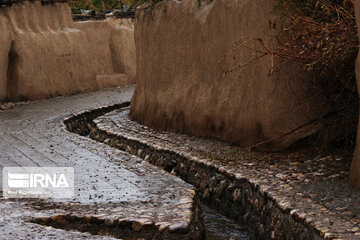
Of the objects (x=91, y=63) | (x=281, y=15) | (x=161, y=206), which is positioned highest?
(x=281, y=15)

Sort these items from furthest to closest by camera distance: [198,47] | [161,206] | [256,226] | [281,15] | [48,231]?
[198,47] → [281,15] → [256,226] → [161,206] → [48,231]

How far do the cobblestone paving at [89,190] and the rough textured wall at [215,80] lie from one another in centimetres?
126

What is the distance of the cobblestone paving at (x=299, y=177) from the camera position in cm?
497

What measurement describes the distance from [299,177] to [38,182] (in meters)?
2.32

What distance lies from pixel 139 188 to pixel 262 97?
2030 mm

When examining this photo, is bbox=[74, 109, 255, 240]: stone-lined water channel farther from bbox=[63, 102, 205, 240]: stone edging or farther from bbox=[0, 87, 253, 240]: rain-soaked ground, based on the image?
bbox=[63, 102, 205, 240]: stone edging

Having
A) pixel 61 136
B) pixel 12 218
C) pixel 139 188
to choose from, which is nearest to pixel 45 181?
pixel 139 188

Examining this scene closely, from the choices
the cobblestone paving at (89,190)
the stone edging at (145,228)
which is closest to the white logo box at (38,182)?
the cobblestone paving at (89,190)

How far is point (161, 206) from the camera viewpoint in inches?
224

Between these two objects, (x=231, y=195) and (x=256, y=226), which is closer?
(x=256, y=226)

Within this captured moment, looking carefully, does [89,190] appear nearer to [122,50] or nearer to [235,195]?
[235,195]

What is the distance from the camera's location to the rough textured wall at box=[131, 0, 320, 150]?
7.50 m

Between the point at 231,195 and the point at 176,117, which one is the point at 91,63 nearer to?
the point at 176,117

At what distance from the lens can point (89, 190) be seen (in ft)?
20.6
